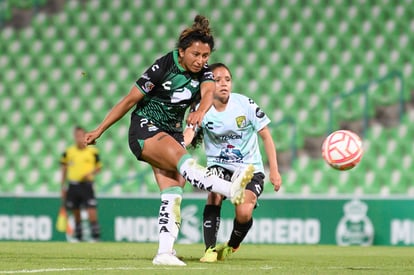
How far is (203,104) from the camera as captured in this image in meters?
6.68

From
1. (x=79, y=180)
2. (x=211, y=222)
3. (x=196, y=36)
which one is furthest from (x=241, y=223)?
(x=79, y=180)

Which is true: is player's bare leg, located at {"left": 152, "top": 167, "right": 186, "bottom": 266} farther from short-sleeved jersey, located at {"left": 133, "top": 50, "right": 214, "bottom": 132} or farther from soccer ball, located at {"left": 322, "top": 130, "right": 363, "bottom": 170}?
soccer ball, located at {"left": 322, "top": 130, "right": 363, "bottom": 170}

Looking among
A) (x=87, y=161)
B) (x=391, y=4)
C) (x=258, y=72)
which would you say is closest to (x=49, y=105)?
(x=87, y=161)

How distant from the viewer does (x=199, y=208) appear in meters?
13.2

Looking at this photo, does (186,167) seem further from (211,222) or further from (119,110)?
(211,222)

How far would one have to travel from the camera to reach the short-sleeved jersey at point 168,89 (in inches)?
267

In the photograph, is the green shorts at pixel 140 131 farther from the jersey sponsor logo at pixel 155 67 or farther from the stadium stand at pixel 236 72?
the stadium stand at pixel 236 72

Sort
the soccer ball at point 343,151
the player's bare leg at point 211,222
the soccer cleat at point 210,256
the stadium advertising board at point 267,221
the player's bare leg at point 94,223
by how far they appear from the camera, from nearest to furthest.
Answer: the soccer cleat at point 210,256
the player's bare leg at point 211,222
the soccer ball at point 343,151
the stadium advertising board at point 267,221
the player's bare leg at point 94,223

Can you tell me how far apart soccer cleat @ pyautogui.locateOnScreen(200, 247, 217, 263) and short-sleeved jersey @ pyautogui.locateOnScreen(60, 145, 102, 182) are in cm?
701

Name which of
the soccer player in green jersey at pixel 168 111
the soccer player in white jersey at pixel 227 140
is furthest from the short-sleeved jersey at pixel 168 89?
the soccer player in white jersey at pixel 227 140

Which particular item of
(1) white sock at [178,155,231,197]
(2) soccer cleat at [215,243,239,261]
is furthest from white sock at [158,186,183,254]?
(2) soccer cleat at [215,243,239,261]

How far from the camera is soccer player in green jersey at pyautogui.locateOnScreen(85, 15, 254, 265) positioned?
6.71 metres

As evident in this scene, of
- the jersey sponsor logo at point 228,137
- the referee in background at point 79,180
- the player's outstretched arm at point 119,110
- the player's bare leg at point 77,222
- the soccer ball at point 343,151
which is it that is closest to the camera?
the player's outstretched arm at point 119,110

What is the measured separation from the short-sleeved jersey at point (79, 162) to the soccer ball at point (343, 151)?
6.73 meters
